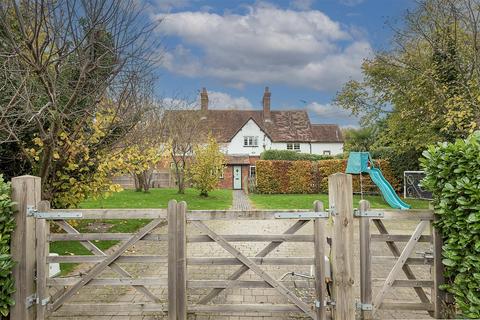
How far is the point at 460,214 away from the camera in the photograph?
11.9ft

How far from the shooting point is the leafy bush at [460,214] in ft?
11.5

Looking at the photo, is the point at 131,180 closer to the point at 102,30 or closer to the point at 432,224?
the point at 102,30

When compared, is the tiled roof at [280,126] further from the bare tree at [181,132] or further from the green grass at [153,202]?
the green grass at [153,202]

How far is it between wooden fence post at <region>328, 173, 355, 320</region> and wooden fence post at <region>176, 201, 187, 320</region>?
179 centimetres

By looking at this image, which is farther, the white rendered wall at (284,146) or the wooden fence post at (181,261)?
the white rendered wall at (284,146)

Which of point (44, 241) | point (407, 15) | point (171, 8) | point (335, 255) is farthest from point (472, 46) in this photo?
point (44, 241)

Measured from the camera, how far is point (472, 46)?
12953 mm

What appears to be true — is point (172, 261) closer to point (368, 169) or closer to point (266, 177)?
point (368, 169)

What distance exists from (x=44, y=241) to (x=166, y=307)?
169cm

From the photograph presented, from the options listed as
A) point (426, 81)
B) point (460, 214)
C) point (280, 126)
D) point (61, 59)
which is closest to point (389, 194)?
point (426, 81)

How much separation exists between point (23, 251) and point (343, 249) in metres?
3.79

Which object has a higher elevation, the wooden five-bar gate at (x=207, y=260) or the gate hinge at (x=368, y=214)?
the gate hinge at (x=368, y=214)

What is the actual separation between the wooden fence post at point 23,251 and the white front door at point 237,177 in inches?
1156

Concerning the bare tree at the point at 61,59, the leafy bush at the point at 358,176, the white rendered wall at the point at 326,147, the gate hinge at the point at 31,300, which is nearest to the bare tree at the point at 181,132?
the leafy bush at the point at 358,176
